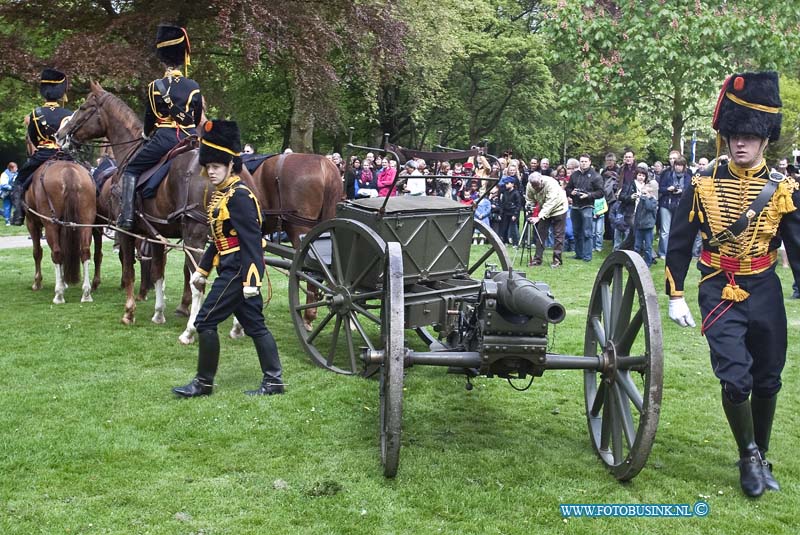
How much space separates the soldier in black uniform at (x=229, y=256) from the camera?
634 centimetres

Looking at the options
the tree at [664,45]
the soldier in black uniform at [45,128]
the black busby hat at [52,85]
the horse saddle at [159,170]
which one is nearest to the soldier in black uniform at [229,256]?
the horse saddle at [159,170]

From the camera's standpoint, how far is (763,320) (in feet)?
15.9

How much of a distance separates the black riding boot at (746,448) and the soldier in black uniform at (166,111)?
6.30 metres

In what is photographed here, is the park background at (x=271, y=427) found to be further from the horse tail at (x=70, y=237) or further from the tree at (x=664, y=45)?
the tree at (x=664, y=45)

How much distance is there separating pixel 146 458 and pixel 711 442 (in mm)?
3774

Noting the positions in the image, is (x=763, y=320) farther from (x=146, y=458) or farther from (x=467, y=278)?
(x=146, y=458)

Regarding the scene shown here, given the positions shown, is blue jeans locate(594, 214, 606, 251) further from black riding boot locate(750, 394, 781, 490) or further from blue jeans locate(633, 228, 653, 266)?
black riding boot locate(750, 394, 781, 490)

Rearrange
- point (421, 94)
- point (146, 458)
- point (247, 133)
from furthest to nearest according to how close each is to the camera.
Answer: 1. point (247, 133)
2. point (421, 94)
3. point (146, 458)

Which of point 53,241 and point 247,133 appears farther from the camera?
point 247,133

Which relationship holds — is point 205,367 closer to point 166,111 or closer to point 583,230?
point 166,111

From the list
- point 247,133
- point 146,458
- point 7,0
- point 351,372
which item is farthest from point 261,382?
point 247,133

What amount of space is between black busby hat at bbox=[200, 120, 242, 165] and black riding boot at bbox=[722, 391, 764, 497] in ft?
12.8

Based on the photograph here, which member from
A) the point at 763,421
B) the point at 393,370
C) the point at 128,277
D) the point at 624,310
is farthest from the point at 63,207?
the point at 763,421

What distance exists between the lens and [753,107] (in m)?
4.82
